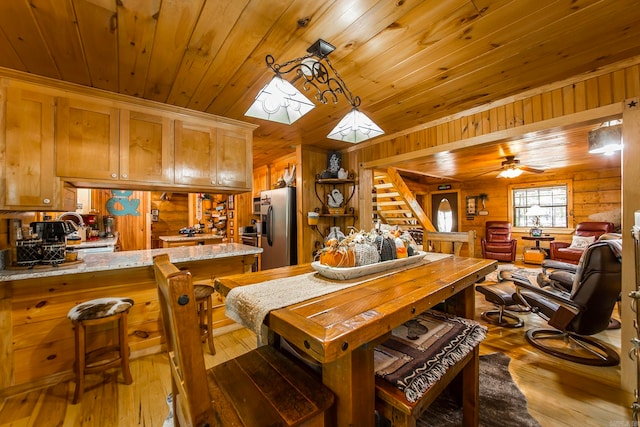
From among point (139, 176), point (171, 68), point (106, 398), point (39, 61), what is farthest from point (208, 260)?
point (39, 61)

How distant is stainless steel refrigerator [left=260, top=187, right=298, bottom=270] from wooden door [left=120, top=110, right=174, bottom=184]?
1.75 m

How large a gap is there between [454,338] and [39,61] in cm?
316

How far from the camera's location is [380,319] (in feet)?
2.87

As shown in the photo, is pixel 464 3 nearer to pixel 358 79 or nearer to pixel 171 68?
pixel 358 79

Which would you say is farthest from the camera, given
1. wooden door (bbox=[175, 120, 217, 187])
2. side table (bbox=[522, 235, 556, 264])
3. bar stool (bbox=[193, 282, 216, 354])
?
side table (bbox=[522, 235, 556, 264])

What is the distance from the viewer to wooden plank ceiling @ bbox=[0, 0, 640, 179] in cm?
140

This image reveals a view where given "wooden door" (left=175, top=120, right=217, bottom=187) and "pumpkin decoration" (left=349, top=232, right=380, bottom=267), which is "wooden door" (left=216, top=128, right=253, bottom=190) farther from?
"pumpkin decoration" (left=349, top=232, right=380, bottom=267)

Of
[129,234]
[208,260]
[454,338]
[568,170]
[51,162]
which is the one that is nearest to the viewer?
[454,338]

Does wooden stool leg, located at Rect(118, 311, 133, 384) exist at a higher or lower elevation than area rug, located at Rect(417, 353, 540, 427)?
higher

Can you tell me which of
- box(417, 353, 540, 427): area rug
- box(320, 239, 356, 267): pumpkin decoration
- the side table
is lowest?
box(417, 353, 540, 427): area rug

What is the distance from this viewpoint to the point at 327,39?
1.62m

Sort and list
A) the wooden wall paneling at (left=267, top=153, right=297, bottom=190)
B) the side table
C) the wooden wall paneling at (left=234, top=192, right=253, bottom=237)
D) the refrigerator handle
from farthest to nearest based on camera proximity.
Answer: the side table < the wooden wall paneling at (left=234, top=192, right=253, bottom=237) < the wooden wall paneling at (left=267, top=153, right=297, bottom=190) < the refrigerator handle

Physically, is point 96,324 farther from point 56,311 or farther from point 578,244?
point 578,244

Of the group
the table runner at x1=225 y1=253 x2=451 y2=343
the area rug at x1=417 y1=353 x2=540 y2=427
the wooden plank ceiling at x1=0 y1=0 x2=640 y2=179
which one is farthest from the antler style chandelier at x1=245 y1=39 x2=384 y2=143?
the area rug at x1=417 y1=353 x2=540 y2=427
